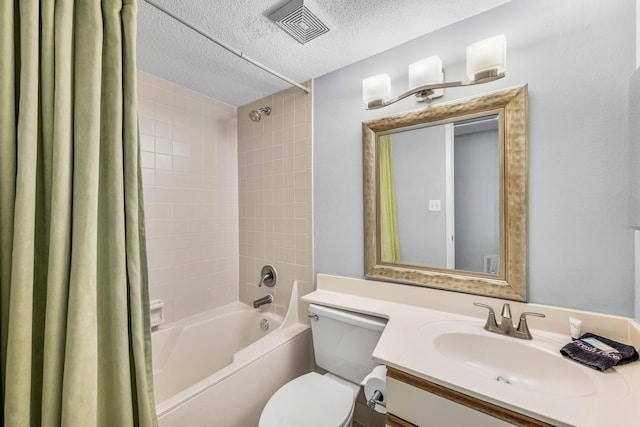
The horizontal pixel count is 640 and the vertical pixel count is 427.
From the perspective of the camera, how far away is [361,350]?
4.47ft

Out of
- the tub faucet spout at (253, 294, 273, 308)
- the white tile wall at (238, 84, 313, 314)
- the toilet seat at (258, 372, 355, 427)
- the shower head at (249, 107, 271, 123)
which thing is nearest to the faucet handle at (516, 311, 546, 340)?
the toilet seat at (258, 372, 355, 427)

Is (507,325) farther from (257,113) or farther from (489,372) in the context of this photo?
(257,113)

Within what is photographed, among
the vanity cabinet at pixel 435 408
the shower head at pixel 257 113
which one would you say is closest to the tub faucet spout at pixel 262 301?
the vanity cabinet at pixel 435 408

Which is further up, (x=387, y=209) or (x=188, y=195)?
(x=188, y=195)

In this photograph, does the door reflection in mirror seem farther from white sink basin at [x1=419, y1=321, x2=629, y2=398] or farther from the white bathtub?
the white bathtub

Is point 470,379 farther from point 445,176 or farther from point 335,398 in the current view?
point 445,176

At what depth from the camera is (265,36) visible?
139 centimetres

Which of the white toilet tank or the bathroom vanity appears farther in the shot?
the white toilet tank

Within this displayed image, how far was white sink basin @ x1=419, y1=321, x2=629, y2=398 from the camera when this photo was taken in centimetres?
82

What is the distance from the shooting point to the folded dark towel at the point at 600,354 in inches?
32.8

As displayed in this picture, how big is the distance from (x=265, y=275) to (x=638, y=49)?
2197 millimetres

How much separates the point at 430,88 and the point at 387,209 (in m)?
0.64

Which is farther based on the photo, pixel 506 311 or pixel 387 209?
pixel 387 209

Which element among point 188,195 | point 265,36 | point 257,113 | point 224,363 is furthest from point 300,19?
point 224,363
